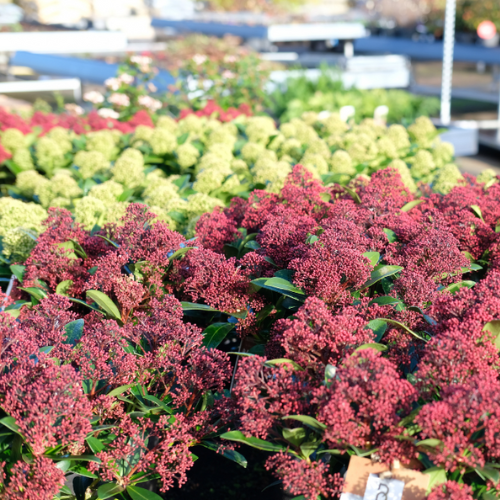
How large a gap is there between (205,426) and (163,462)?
0.15m

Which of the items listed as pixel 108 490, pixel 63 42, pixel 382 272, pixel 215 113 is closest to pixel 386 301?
pixel 382 272

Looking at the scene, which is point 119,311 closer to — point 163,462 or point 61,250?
point 61,250

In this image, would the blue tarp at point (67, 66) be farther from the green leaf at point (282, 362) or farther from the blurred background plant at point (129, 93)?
the green leaf at point (282, 362)

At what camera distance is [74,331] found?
1.81 metres

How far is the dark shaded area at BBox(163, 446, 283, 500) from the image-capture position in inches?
83.5

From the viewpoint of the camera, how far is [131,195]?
Result: 320 centimetres

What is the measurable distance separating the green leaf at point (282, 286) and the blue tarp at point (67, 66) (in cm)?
617

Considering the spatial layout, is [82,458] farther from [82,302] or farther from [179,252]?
[179,252]

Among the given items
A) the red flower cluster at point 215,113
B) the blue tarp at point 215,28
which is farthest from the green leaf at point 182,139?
the blue tarp at point 215,28

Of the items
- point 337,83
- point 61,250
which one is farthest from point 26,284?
point 337,83

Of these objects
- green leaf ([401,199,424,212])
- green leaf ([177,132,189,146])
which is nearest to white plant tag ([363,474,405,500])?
green leaf ([401,199,424,212])

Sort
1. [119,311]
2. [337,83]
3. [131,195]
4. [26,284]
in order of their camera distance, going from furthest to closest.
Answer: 1. [337,83]
2. [131,195]
3. [26,284]
4. [119,311]

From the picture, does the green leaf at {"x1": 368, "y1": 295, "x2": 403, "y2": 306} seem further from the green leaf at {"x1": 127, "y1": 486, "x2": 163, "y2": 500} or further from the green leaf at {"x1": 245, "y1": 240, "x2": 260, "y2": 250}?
the green leaf at {"x1": 127, "y1": 486, "x2": 163, "y2": 500}

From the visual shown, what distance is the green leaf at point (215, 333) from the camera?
1901 millimetres
